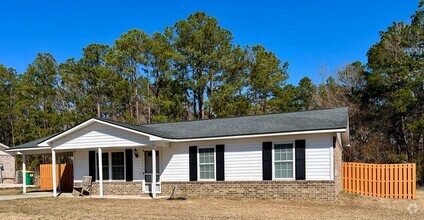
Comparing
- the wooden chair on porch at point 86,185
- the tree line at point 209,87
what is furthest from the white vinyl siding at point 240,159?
the tree line at point 209,87

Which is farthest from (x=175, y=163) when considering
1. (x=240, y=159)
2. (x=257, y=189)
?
(x=257, y=189)

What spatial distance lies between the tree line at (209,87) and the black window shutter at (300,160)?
41.9 ft

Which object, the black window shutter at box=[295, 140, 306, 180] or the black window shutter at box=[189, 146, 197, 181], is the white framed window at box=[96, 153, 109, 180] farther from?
the black window shutter at box=[295, 140, 306, 180]

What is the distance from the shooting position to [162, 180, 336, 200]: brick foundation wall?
45.9 ft

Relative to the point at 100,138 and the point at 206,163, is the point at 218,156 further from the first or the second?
the point at 100,138

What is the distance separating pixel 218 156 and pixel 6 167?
24.6 m

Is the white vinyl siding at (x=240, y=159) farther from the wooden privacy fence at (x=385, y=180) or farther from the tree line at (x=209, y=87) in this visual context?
the tree line at (x=209, y=87)

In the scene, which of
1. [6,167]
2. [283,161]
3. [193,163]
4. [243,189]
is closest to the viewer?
[283,161]

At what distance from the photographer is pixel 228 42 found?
113ft

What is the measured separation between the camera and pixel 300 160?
14297 millimetres

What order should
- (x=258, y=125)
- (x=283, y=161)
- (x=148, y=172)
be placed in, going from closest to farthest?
(x=283, y=161), (x=258, y=125), (x=148, y=172)

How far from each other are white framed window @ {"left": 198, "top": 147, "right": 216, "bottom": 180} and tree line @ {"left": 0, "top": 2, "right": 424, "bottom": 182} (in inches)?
573

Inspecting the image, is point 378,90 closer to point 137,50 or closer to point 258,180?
point 258,180

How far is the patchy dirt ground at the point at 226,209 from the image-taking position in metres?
10.9
